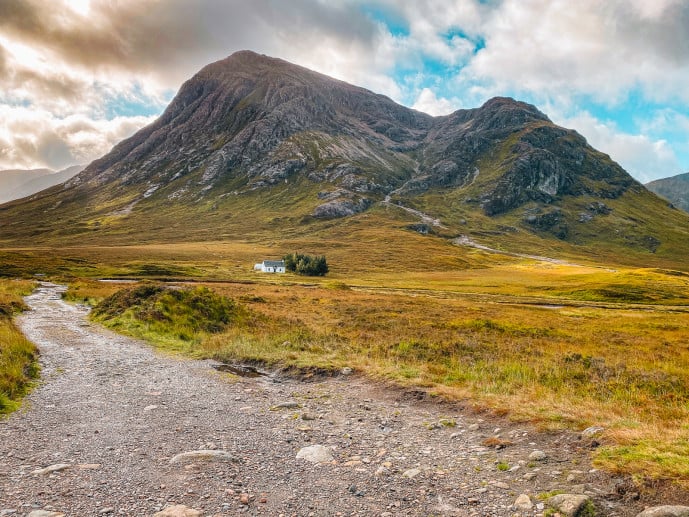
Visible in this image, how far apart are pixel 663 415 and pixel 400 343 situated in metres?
13.9

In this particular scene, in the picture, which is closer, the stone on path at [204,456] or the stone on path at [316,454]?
the stone on path at [204,456]

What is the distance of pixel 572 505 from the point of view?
6812 mm

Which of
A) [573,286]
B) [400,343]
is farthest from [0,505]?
[573,286]

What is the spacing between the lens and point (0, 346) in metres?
17.7

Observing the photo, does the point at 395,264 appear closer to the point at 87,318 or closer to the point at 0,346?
the point at 87,318

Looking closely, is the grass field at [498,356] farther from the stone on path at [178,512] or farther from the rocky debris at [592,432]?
the stone on path at [178,512]

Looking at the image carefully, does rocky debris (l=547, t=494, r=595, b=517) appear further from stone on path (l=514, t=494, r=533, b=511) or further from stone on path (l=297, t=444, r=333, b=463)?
stone on path (l=297, t=444, r=333, b=463)

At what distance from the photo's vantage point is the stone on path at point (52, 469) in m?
8.33

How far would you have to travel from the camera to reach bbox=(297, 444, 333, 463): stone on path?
966 cm

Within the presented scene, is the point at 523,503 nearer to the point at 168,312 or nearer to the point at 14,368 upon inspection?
the point at 14,368

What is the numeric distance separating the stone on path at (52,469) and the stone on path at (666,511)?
11.5 metres

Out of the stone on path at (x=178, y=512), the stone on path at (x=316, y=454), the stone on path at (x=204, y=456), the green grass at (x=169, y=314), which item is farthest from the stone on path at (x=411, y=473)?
the green grass at (x=169, y=314)

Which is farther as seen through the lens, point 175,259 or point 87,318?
point 175,259

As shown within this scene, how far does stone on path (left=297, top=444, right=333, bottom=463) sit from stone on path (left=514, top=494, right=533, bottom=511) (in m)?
4.35
